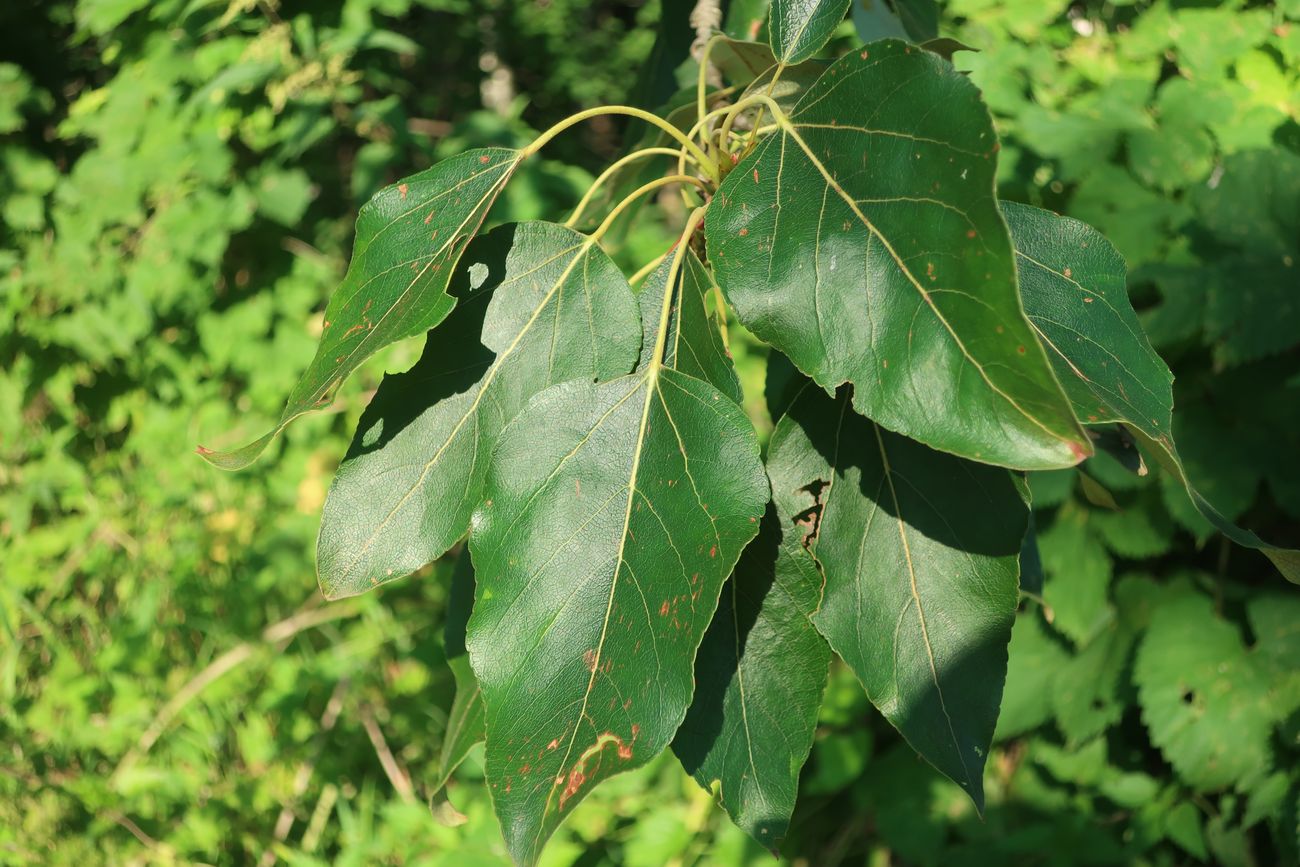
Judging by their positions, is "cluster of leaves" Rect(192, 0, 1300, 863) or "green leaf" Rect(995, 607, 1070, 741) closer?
"cluster of leaves" Rect(192, 0, 1300, 863)

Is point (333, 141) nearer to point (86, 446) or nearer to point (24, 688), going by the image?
point (86, 446)

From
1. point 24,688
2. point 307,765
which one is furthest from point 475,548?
point 24,688

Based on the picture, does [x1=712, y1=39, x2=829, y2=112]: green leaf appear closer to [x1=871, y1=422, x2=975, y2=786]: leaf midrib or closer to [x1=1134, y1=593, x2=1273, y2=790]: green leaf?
[x1=871, y1=422, x2=975, y2=786]: leaf midrib

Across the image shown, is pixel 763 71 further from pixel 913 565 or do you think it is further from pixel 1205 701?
pixel 1205 701

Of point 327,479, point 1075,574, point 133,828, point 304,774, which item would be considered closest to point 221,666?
point 304,774

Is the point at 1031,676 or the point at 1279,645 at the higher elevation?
the point at 1279,645

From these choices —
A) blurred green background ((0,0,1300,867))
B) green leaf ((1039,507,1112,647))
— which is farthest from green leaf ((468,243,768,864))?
green leaf ((1039,507,1112,647))

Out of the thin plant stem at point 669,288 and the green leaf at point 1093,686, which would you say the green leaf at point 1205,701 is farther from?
the thin plant stem at point 669,288
